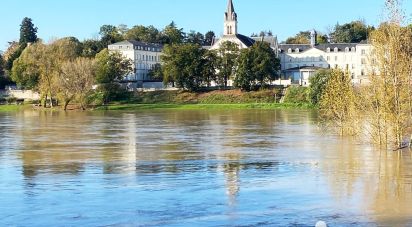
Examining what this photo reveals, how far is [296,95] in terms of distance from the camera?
360ft

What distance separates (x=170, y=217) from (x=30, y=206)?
15.5ft

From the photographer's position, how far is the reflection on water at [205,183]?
19.4 m

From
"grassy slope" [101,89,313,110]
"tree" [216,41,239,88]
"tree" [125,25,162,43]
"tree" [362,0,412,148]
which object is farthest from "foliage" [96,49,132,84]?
"tree" [362,0,412,148]

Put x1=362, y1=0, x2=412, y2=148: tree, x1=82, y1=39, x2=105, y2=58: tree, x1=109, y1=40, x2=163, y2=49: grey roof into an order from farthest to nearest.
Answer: x1=109, y1=40, x2=163, y2=49: grey roof
x1=82, y1=39, x2=105, y2=58: tree
x1=362, y1=0, x2=412, y2=148: tree

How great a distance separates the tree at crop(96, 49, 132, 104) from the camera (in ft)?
387

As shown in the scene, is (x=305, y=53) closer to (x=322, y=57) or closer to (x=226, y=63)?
(x=322, y=57)

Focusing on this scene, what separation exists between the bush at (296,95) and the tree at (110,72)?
30728mm

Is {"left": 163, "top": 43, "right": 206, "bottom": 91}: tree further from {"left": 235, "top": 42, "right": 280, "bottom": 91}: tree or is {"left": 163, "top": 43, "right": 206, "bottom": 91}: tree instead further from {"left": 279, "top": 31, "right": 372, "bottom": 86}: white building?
{"left": 279, "top": 31, "right": 372, "bottom": 86}: white building

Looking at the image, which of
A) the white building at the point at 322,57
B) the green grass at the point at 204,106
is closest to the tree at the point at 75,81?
the green grass at the point at 204,106

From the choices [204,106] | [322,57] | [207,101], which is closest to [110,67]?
[207,101]

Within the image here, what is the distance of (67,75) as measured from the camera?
104625mm

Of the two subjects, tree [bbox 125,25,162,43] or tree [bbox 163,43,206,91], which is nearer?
tree [bbox 163,43,206,91]

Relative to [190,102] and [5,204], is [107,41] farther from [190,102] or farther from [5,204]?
[5,204]

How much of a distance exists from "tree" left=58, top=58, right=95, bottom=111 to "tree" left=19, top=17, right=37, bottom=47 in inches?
2599
